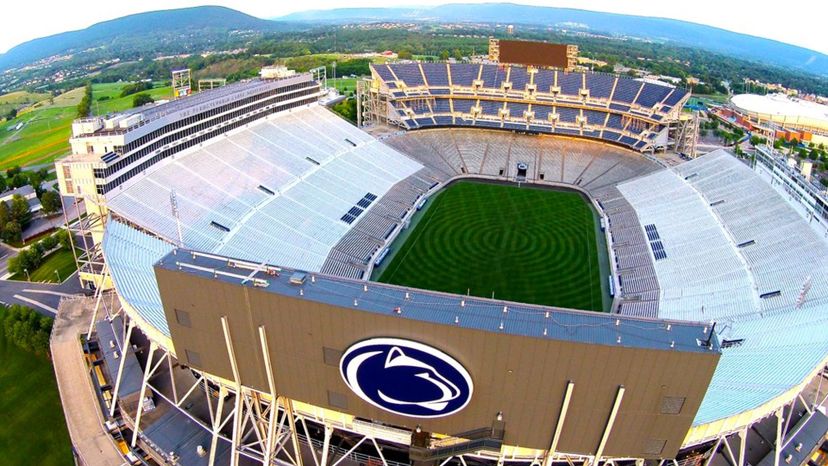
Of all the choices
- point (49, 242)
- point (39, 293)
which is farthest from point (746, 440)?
point (49, 242)

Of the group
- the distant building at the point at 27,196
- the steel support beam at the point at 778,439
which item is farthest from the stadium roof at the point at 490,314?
the distant building at the point at 27,196

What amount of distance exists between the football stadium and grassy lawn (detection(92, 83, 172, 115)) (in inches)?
2516

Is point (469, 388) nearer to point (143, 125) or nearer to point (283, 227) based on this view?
point (283, 227)

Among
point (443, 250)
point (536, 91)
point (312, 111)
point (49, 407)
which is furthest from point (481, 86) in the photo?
point (49, 407)

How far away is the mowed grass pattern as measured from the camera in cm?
4250

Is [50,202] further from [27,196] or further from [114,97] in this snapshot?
[114,97]

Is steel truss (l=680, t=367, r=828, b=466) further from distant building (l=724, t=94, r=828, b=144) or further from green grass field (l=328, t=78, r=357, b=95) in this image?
green grass field (l=328, t=78, r=357, b=95)

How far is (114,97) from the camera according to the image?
128 m

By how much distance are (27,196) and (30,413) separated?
47258 mm

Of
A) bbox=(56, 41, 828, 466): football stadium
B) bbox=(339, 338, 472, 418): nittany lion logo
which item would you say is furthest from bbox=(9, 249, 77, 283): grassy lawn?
bbox=(339, 338, 472, 418): nittany lion logo

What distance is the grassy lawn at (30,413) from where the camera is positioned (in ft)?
89.9

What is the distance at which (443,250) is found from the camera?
4841 centimetres

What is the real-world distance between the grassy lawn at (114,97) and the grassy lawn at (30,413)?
3115 inches

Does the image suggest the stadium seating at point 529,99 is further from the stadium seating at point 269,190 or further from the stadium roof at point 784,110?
the stadium roof at point 784,110
